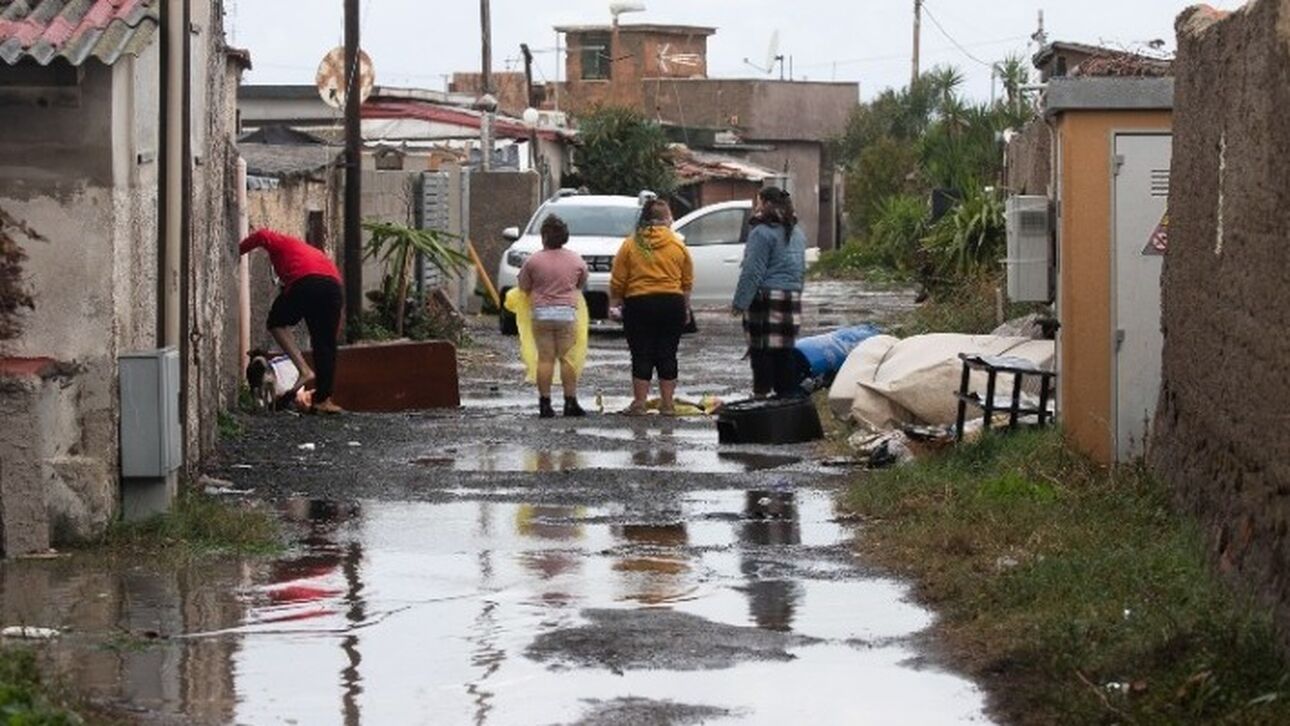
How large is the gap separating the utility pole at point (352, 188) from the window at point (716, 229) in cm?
783

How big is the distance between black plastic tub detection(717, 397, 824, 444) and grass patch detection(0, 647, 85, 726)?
9.11m

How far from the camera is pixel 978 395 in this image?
15578mm

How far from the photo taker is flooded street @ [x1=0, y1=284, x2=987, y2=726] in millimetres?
8281

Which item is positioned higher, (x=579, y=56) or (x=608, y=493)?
(x=579, y=56)

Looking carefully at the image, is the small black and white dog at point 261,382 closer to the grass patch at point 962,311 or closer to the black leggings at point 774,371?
the black leggings at point 774,371

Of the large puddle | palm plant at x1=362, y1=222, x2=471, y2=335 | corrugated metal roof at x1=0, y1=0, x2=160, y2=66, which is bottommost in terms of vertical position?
the large puddle

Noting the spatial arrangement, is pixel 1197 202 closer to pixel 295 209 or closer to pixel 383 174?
pixel 295 209

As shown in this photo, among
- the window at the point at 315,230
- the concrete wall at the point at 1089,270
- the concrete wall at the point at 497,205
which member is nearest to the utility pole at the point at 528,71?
the concrete wall at the point at 497,205

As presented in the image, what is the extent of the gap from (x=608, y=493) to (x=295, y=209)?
9572mm

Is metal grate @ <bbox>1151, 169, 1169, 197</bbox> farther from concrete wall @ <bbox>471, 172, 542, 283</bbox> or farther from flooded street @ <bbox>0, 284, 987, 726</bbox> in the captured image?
concrete wall @ <bbox>471, 172, 542, 283</bbox>

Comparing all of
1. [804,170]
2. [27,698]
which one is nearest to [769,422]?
[27,698]

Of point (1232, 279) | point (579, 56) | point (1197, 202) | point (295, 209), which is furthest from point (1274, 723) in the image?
point (579, 56)

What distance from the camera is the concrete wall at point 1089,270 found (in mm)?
13227

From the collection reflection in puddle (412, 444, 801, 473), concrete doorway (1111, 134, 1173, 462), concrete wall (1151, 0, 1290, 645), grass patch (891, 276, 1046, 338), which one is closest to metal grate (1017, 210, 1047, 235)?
concrete doorway (1111, 134, 1173, 462)
